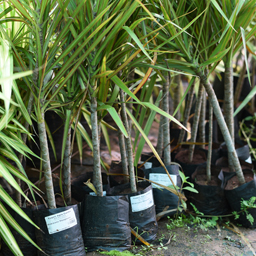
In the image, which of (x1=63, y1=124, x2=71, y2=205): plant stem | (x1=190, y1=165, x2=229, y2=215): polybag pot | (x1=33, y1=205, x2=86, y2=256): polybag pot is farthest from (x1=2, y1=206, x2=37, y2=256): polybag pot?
(x1=190, y1=165, x2=229, y2=215): polybag pot

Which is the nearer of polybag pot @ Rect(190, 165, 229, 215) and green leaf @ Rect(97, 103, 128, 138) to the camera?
green leaf @ Rect(97, 103, 128, 138)

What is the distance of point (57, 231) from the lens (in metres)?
0.89

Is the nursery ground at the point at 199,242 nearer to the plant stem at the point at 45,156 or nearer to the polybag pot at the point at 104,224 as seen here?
the polybag pot at the point at 104,224

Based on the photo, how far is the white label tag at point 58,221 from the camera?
88cm

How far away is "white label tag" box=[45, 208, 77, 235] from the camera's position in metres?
0.88

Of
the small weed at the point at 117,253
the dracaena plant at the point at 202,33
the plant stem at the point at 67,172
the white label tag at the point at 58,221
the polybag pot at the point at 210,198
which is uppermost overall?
the dracaena plant at the point at 202,33

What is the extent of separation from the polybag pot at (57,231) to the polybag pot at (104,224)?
7 cm

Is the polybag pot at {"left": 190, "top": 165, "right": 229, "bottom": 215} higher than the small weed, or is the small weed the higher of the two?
the small weed

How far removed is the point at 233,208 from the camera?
1.20 meters

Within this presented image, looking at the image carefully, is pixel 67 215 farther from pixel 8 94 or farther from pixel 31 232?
pixel 8 94

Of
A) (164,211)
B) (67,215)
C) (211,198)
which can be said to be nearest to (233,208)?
(211,198)

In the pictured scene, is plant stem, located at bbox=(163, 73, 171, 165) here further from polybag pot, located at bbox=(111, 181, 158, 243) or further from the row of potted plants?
polybag pot, located at bbox=(111, 181, 158, 243)

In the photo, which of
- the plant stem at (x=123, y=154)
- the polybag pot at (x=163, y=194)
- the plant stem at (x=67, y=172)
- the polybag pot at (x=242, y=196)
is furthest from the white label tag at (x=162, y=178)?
the plant stem at (x=67, y=172)

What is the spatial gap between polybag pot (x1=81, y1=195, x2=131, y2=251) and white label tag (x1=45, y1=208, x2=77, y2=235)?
9cm
